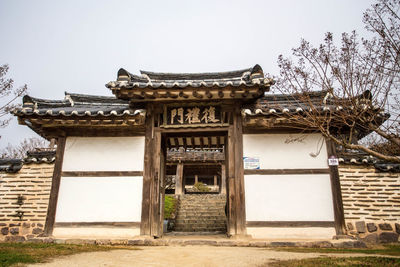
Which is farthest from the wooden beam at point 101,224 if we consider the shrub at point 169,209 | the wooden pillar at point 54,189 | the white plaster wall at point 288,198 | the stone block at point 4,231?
the shrub at point 169,209

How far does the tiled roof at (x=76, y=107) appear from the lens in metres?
7.34

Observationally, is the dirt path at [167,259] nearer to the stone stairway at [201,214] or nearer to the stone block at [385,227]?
the stone block at [385,227]

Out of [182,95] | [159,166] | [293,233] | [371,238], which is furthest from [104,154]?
[371,238]

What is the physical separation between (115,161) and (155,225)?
2.06m

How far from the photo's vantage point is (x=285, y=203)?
7176mm

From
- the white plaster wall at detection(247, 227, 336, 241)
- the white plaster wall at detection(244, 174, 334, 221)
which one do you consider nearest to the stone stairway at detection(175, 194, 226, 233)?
the white plaster wall at detection(247, 227, 336, 241)

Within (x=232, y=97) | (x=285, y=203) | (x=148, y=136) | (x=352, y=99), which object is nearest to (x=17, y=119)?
(x=148, y=136)

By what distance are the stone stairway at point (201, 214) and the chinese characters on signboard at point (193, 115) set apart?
19.1ft

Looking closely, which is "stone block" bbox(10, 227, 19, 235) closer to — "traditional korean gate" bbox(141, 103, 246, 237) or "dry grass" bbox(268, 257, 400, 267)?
"traditional korean gate" bbox(141, 103, 246, 237)

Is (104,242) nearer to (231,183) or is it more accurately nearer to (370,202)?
(231,183)

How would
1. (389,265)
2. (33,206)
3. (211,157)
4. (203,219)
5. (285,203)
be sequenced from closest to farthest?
(389,265), (285,203), (33,206), (203,219), (211,157)

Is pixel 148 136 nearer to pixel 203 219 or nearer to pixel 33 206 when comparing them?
pixel 33 206

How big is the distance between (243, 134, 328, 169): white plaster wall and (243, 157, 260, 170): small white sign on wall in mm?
84

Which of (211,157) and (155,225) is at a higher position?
(211,157)
